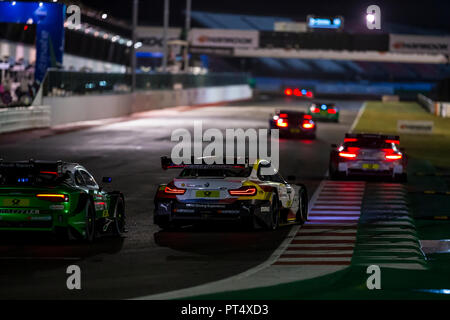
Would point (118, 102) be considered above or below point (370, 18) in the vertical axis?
below

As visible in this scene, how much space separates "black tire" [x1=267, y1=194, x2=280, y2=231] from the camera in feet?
61.0

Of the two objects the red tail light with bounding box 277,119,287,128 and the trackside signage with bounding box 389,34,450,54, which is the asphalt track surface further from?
the trackside signage with bounding box 389,34,450,54

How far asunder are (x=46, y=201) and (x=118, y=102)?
48376 millimetres

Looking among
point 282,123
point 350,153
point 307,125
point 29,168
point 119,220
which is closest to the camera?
point 29,168

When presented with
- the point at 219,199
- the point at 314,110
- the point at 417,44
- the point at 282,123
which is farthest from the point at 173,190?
the point at 417,44

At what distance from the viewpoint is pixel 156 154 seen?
38469mm

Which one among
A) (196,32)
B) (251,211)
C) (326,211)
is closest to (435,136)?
(326,211)

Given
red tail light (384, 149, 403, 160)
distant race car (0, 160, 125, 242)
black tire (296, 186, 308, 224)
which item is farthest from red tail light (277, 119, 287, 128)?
distant race car (0, 160, 125, 242)

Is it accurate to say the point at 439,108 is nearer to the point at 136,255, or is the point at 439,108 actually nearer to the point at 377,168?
the point at 377,168

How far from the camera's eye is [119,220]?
17.7 meters

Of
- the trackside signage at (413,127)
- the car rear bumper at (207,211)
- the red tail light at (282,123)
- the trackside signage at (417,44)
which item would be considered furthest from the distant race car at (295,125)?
the trackside signage at (417,44)

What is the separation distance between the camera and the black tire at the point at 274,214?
61.0ft

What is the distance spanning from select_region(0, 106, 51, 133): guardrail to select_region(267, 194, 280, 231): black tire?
27.0 meters
